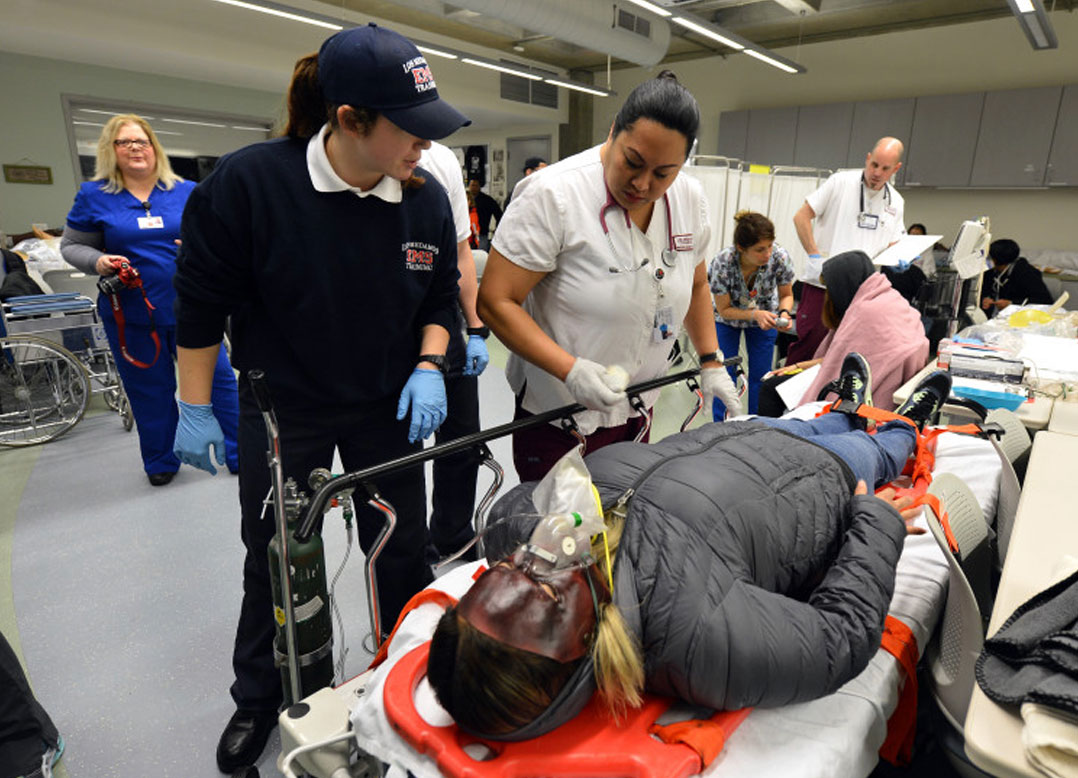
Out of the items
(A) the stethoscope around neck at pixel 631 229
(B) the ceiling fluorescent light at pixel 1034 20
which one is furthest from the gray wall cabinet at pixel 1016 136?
(A) the stethoscope around neck at pixel 631 229

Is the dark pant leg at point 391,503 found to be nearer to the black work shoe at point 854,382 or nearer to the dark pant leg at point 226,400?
the black work shoe at point 854,382

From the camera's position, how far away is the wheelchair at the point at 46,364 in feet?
10.4

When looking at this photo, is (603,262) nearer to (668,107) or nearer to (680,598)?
(668,107)

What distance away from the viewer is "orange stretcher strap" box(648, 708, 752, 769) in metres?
0.88

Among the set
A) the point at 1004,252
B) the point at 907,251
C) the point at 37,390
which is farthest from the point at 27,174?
the point at 1004,252

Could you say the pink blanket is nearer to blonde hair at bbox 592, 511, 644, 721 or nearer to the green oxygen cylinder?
blonde hair at bbox 592, 511, 644, 721

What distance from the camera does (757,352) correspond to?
137 inches

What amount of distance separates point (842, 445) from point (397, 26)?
754 centimetres

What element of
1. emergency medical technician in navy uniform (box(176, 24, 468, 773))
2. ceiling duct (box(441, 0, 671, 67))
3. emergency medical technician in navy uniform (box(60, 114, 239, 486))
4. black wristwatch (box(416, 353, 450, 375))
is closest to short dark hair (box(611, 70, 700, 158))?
emergency medical technician in navy uniform (box(176, 24, 468, 773))

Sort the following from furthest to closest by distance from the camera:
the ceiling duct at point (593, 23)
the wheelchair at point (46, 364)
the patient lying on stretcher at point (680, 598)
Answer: the ceiling duct at point (593, 23)
the wheelchair at point (46, 364)
the patient lying on stretcher at point (680, 598)

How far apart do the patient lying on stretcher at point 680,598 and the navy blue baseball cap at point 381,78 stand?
0.68 metres

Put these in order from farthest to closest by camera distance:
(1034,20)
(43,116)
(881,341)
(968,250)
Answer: (43,116), (1034,20), (968,250), (881,341)

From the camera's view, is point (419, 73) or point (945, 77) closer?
point (419, 73)

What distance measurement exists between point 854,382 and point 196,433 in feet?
5.95
